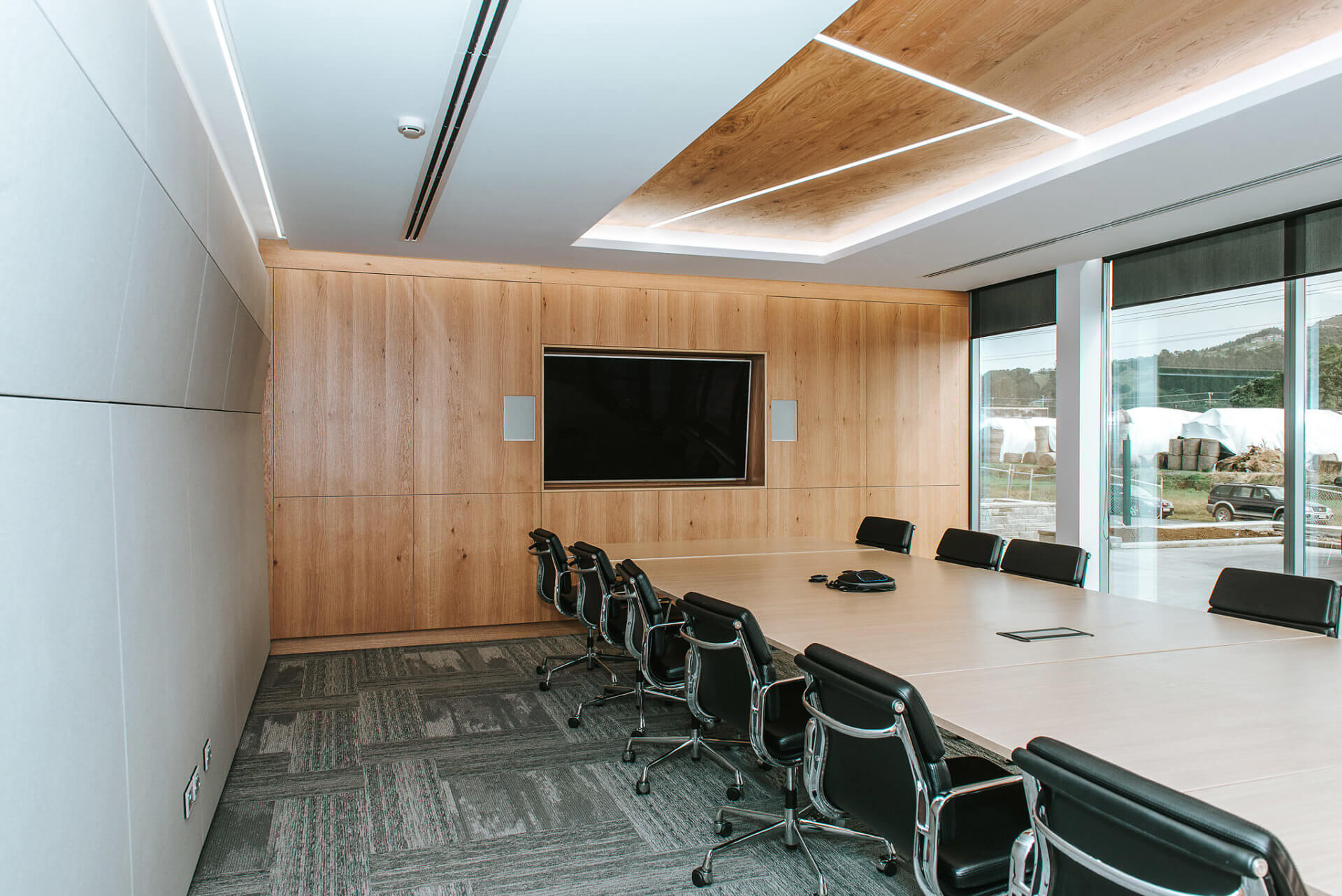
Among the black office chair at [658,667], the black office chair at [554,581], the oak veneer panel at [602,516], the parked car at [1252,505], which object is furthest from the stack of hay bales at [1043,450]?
the black office chair at [658,667]

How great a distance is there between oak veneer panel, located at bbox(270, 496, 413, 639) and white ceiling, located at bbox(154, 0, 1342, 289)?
2062 mm

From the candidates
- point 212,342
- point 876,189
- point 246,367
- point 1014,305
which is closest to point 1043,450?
point 1014,305

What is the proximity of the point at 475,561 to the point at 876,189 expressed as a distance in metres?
4.31

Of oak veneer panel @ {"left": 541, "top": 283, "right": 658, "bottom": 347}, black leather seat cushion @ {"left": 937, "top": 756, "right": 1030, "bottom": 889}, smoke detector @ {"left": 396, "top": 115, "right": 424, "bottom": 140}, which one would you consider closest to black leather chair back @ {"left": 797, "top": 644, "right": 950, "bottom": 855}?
black leather seat cushion @ {"left": 937, "top": 756, "right": 1030, "bottom": 889}

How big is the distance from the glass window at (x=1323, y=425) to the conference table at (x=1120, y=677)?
2286mm

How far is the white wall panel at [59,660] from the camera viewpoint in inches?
61.7

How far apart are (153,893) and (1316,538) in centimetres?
646

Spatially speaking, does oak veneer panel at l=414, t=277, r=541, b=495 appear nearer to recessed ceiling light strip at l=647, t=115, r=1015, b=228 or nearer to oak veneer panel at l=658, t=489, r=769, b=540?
oak veneer panel at l=658, t=489, r=769, b=540

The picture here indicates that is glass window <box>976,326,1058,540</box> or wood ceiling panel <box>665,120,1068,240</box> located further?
glass window <box>976,326,1058,540</box>

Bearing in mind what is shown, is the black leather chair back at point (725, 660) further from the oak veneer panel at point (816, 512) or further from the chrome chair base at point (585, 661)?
the oak veneer panel at point (816, 512)

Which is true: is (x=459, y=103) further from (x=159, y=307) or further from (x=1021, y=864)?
(x=1021, y=864)

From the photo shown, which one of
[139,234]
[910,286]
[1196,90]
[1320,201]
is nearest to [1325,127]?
[1196,90]

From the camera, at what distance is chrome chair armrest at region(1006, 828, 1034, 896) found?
1.88 metres

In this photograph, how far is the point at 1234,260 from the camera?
19.5 ft
